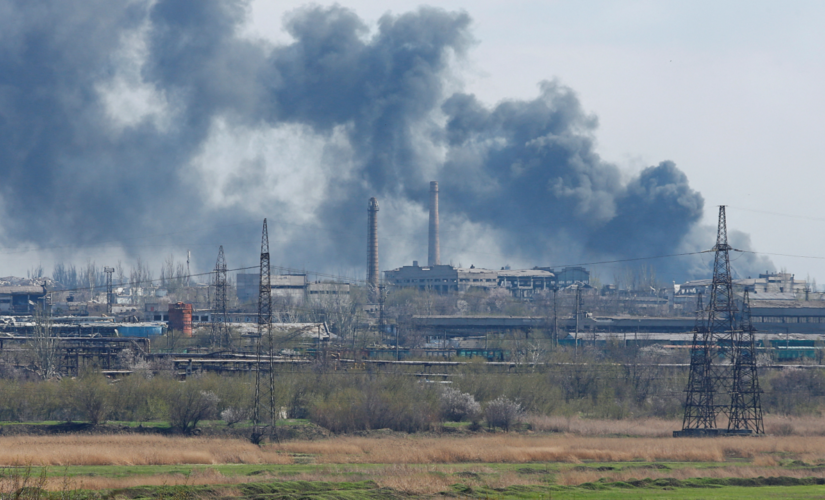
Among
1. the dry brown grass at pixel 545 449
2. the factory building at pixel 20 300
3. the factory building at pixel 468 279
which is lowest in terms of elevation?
the dry brown grass at pixel 545 449

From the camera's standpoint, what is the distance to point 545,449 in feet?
91.7

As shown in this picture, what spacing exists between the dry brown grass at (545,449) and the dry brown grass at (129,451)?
1856 mm

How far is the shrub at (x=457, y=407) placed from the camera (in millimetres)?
37125

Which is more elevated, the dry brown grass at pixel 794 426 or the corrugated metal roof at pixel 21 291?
the corrugated metal roof at pixel 21 291

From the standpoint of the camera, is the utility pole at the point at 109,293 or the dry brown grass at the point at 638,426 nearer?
the dry brown grass at the point at 638,426

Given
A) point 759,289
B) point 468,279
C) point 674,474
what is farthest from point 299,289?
point 674,474

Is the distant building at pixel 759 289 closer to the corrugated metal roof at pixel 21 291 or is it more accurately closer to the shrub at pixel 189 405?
the shrub at pixel 189 405

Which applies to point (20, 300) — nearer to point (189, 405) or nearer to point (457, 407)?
point (189, 405)

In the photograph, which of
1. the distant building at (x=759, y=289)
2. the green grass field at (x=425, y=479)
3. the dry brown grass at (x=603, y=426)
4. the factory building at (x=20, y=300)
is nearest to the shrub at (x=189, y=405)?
the green grass field at (x=425, y=479)

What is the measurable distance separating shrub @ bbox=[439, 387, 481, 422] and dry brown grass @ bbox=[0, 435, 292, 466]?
33.6 feet

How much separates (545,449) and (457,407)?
31.9 feet

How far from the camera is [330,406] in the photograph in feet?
116

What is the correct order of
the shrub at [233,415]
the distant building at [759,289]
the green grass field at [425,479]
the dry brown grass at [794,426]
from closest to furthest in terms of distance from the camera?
the green grass field at [425,479]
the dry brown grass at [794,426]
the shrub at [233,415]
the distant building at [759,289]

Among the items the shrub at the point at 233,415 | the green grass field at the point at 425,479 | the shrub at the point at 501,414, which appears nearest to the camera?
the green grass field at the point at 425,479
